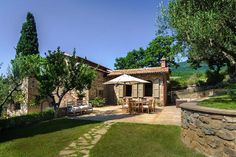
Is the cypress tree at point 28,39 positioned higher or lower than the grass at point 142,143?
higher

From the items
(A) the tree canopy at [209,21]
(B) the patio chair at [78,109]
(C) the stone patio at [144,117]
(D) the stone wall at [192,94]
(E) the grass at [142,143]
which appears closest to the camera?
(E) the grass at [142,143]

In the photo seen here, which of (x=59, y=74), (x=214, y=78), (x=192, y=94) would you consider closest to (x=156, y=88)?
(x=192, y=94)

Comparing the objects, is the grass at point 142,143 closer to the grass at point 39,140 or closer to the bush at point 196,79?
the grass at point 39,140

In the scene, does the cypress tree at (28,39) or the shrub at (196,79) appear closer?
the cypress tree at (28,39)

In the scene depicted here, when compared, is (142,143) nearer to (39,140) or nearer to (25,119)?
(39,140)

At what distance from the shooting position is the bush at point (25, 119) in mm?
11822

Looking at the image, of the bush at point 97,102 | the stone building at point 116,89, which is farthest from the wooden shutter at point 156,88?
the bush at point 97,102

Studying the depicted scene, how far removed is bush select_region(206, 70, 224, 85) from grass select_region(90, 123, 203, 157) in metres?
22.1

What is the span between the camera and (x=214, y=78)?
3014 cm

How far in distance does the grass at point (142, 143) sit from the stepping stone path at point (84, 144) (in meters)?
0.25

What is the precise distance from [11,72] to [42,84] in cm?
211

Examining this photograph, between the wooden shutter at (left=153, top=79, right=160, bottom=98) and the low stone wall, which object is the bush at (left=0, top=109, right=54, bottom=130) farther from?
the wooden shutter at (left=153, top=79, right=160, bottom=98)

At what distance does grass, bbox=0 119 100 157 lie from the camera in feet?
24.9

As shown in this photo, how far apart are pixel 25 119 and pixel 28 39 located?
2040 cm
